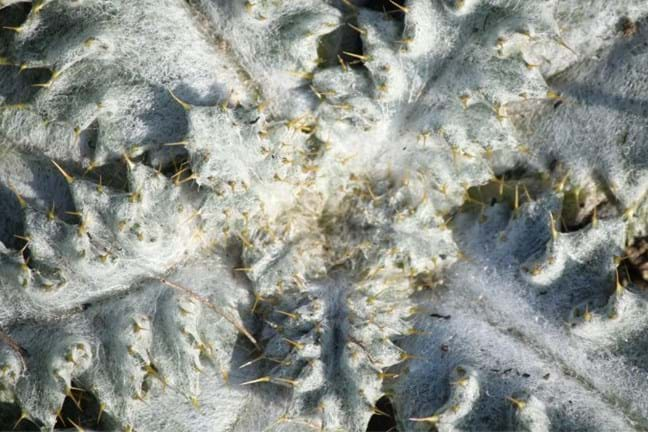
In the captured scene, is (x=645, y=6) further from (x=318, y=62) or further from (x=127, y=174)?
(x=127, y=174)

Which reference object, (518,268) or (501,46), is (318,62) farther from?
(518,268)

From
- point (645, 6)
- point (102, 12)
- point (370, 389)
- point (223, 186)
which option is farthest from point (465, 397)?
point (102, 12)

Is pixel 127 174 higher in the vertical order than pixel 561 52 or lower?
lower

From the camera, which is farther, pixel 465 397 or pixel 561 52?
pixel 561 52

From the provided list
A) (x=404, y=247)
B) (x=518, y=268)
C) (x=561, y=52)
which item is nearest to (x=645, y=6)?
(x=561, y=52)

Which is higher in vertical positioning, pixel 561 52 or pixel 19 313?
pixel 561 52

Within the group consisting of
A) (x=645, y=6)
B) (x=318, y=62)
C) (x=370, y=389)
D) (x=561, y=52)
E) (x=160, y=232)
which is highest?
(x=645, y=6)
